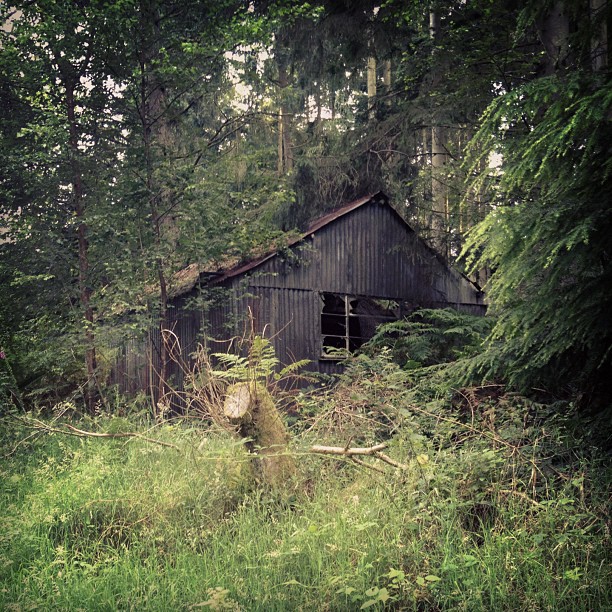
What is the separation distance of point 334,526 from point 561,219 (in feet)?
9.42

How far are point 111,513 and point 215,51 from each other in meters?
11.5

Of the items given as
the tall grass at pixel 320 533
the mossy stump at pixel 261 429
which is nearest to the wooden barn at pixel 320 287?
the mossy stump at pixel 261 429

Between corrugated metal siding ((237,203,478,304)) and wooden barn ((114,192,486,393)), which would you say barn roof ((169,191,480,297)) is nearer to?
wooden barn ((114,192,486,393))

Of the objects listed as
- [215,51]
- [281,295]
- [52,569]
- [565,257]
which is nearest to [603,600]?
[565,257]

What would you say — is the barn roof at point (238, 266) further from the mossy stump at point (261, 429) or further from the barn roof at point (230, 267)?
the mossy stump at point (261, 429)

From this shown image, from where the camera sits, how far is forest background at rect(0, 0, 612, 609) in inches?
203

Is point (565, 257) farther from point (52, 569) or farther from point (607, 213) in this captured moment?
point (52, 569)

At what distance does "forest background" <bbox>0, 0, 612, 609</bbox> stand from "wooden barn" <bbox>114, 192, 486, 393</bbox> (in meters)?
0.59

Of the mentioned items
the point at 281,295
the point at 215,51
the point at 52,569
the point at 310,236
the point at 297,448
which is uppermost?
the point at 215,51

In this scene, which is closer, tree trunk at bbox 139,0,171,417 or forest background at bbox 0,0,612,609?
forest background at bbox 0,0,612,609

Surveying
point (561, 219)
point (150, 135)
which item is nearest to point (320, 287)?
point (150, 135)

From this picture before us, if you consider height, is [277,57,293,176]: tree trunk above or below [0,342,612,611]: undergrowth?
above

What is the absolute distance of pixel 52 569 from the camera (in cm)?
507

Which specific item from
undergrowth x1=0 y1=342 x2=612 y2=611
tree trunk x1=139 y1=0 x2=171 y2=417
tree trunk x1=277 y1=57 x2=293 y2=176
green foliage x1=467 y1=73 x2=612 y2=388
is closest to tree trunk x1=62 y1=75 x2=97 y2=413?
tree trunk x1=139 y1=0 x2=171 y2=417
